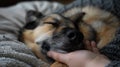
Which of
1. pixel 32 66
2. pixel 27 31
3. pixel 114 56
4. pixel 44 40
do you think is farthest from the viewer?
pixel 27 31

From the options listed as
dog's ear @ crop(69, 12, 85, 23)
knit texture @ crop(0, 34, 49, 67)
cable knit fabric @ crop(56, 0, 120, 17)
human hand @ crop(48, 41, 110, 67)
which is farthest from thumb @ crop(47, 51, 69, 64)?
cable knit fabric @ crop(56, 0, 120, 17)

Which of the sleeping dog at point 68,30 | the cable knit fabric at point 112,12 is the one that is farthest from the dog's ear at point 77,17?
the cable knit fabric at point 112,12

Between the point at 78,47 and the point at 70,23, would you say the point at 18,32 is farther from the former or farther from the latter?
the point at 78,47

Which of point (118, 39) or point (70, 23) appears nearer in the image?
point (118, 39)

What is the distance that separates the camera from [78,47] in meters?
1.06

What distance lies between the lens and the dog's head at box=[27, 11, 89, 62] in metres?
1.06

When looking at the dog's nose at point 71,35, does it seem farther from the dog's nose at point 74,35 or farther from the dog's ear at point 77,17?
the dog's ear at point 77,17

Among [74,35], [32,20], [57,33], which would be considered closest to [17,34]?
[32,20]

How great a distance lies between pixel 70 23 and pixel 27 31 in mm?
224

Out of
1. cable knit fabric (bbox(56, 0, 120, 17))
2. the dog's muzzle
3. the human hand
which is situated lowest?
the human hand

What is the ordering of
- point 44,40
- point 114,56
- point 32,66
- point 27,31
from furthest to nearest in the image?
point 27,31 < point 44,40 < point 114,56 < point 32,66

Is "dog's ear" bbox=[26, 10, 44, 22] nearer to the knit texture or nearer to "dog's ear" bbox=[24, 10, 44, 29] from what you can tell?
"dog's ear" bbox=[24, 10, 44, 29]

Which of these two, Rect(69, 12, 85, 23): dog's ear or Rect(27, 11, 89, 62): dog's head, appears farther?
Rect(69, 12, 85, 23): dog's ear

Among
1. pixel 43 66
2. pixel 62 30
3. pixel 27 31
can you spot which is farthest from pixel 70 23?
pixel 43 66
